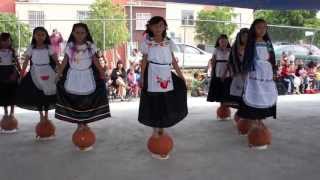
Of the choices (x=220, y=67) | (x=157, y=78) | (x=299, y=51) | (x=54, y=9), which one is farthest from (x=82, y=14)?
(x=157, y=78)

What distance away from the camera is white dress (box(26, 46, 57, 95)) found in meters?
6.18

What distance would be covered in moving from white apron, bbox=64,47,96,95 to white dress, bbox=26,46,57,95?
647 millimetres

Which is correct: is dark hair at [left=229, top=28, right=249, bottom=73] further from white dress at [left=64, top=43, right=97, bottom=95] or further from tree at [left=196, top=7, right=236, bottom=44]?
tree at [left=196, top=7, right=236, bottom=44]

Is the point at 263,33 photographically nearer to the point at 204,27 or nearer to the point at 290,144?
the point at 290,144

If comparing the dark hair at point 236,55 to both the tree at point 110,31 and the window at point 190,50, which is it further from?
the window at point 190,50

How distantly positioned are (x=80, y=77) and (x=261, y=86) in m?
1.89

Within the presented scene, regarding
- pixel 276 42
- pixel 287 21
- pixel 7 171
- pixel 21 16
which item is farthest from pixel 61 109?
pixel 287 21

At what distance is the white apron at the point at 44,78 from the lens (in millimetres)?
6176

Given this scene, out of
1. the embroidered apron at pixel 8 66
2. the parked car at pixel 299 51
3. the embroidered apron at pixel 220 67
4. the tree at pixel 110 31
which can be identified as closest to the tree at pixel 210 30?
the parked car at pixel 299 51

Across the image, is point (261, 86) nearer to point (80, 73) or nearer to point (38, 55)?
point (80, 73)

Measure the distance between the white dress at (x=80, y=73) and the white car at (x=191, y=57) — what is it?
9.35m

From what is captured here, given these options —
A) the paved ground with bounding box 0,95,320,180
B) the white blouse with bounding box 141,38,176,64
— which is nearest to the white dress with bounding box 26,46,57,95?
the paved ground with bounding box 0,95,320,180

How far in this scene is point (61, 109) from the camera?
569cm

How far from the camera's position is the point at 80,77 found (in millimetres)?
5574
